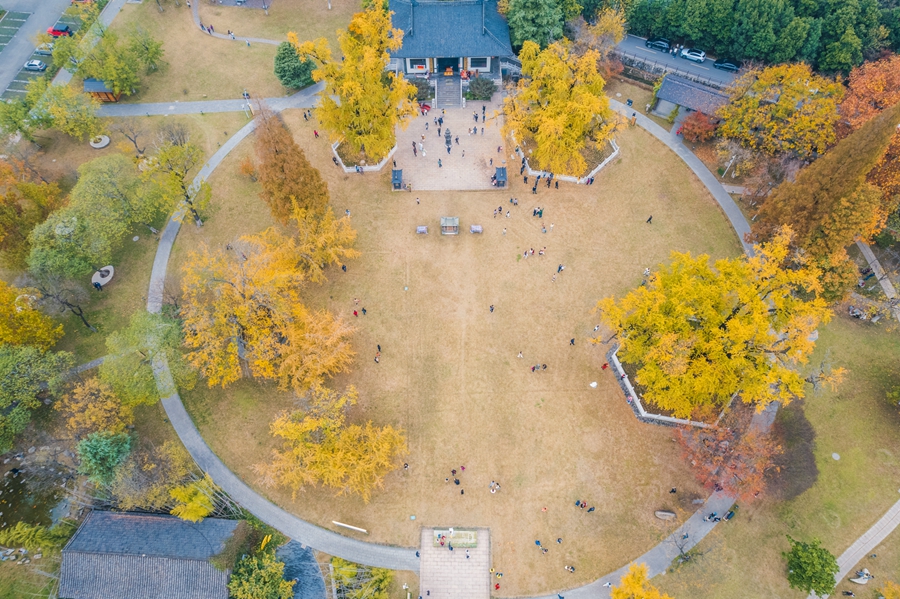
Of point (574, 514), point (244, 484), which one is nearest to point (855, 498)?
point (574, 514)

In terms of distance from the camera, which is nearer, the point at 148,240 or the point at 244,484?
the point at 244,484

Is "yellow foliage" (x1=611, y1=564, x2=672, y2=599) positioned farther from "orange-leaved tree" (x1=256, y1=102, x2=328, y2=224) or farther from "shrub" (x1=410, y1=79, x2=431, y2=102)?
"shrub" (x1=410, y1=79, x2=431, y2=102)

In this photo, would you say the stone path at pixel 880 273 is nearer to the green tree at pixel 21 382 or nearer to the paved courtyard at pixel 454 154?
the paved courtyard at pixel 454 154

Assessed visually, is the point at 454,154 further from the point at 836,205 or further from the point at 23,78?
the point at 23,78

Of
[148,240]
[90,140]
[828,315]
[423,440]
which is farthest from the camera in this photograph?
[90,140]

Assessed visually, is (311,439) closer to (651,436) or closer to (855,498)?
(651,436)

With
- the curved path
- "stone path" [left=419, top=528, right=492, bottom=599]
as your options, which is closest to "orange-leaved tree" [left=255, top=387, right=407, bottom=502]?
the curved path
